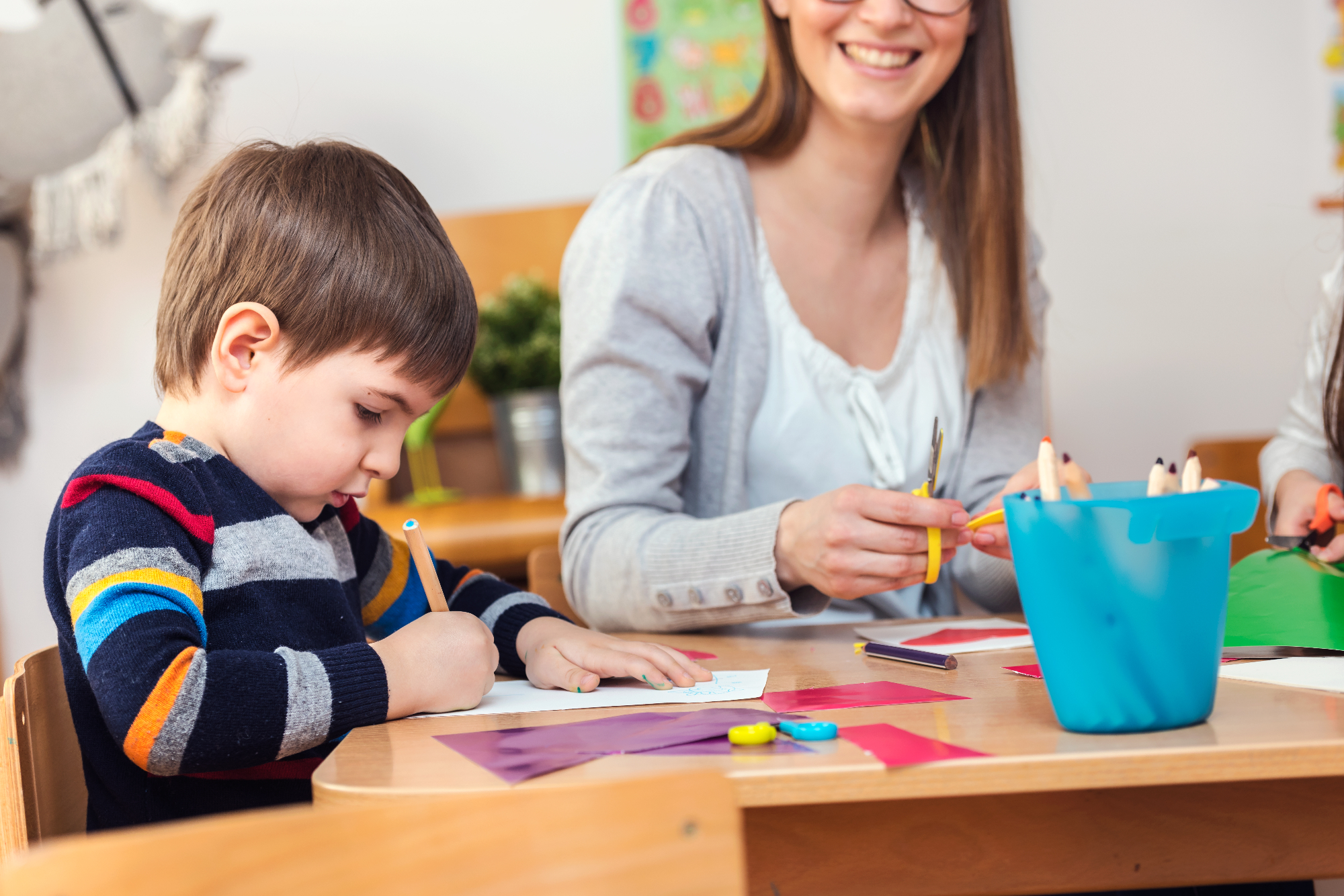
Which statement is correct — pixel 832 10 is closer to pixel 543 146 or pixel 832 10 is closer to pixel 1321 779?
pixel 1321 779

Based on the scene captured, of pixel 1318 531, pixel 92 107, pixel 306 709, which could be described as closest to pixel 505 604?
pixel 306 709

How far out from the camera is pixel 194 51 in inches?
81.8

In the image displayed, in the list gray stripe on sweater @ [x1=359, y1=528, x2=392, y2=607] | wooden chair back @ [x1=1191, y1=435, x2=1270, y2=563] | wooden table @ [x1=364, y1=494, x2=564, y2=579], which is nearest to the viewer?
gray stripe on sweater @ [x1=359, y1=528, x2=392, y2=607]

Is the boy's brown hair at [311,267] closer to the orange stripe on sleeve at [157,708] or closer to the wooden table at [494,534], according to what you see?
the orange stripe on sleeve at [157,708]

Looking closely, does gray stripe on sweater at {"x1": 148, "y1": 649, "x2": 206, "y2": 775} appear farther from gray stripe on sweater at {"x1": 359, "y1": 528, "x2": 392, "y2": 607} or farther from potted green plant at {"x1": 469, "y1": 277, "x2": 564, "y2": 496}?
potted green plant at {"x1": 469, "y1": 277, "x2": 564, "y2": 496}

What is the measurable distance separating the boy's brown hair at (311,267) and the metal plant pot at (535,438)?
1.20m

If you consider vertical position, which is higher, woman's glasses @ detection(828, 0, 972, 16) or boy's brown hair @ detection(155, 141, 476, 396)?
woman's glasses @ detection(828, 0, 972, 16)

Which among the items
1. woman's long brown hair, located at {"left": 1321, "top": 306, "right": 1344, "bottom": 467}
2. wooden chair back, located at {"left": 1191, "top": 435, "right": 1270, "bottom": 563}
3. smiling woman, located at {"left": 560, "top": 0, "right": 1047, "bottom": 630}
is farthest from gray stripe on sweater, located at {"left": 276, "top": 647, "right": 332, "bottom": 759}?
wooden chair back, located at {"left": 1191, "top": 435, "right": 1270, "bottom": 563}

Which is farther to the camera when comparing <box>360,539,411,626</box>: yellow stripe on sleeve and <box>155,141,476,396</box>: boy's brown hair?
<box>360,539,411,626</box>: yellow stripe on sleeve

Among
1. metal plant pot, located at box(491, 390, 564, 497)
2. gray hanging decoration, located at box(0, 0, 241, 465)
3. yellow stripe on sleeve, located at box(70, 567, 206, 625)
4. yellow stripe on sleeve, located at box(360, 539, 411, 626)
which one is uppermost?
gray hanging decoration, located at box(0, 0, 241, 465)

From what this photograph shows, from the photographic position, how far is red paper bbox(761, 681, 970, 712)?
2.16 feet

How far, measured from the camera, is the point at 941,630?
37.5 inches

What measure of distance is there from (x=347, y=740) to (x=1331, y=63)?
2.32 meters

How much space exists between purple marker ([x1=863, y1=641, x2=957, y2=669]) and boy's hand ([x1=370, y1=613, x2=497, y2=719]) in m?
0.28
